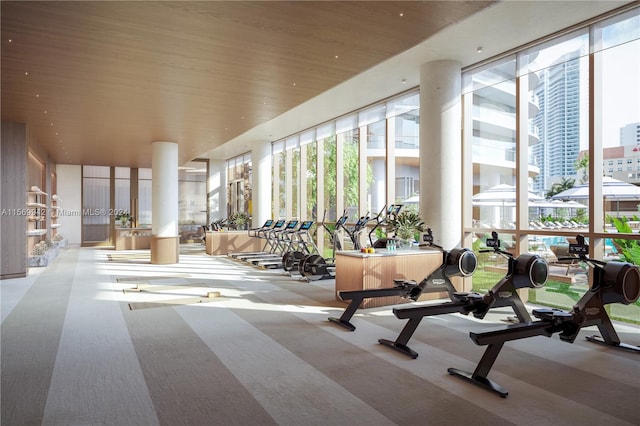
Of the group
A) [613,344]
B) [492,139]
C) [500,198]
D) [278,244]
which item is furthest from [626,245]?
[278,244]

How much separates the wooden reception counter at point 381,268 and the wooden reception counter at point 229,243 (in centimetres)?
810

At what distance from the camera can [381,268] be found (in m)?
6.52

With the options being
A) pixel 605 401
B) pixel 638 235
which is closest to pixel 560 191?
pixel 638 235

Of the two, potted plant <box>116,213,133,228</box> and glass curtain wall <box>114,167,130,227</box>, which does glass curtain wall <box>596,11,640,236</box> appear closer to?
potted plant <box>116,213,133,228</box>

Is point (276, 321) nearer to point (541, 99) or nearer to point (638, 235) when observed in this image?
point (638, 235)

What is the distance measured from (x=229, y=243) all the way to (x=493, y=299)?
10.7 m

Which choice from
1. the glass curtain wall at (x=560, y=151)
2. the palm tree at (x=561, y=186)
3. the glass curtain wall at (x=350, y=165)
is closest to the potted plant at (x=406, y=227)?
the glass curtain wall at (x=560, y=151)

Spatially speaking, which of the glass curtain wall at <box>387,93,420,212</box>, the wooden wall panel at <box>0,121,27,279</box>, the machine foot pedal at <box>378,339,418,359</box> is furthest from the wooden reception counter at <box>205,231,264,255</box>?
the machine foot pedal at <box>378,339,418,359</box>

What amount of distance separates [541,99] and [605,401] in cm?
549

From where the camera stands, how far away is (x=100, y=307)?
6422 millimetres

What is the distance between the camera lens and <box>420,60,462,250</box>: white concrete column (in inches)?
309

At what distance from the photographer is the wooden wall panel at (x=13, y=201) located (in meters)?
8.93

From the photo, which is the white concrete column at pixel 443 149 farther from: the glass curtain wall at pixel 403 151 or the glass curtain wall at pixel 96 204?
the glass curtain wall at pixel 96 204

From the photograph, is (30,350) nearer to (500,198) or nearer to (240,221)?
(500,198)
